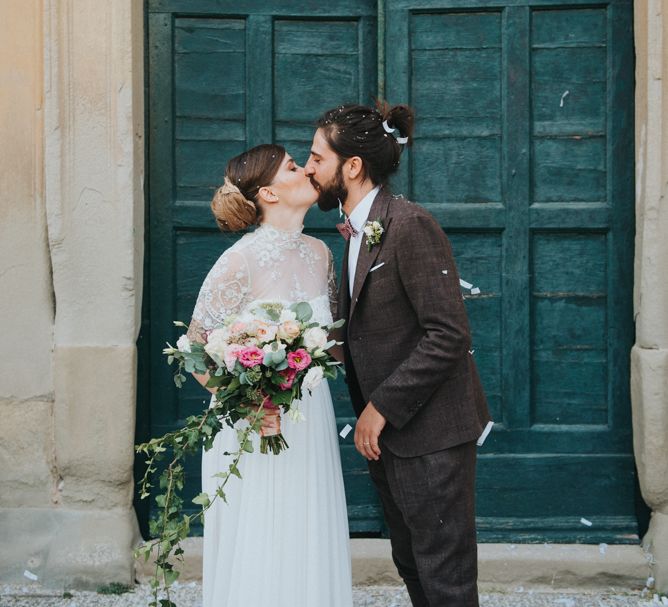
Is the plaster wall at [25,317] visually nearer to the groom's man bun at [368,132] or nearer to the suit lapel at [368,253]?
the groom's man bun at [368,132]

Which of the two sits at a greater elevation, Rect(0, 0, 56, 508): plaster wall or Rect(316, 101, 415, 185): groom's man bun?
Rect(316, 101, 415, 185): groom's man bun

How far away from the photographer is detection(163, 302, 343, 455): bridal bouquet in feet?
9.85

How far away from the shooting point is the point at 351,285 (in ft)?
11.2

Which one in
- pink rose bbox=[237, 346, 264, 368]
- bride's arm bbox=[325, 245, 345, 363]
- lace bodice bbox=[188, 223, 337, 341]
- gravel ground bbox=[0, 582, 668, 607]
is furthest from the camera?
gravel ground bbox=[0, 582, 668, 607]

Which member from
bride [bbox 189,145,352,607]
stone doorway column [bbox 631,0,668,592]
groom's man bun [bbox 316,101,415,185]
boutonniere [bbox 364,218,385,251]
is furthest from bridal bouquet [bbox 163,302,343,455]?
stone doorway column [bbox 631,0,668,592]

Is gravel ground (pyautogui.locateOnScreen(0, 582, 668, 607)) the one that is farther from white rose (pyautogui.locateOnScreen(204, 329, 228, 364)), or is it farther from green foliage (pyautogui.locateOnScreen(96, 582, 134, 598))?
white rose (pyautogui.locateOnScreen(204, 329, 228, 364))

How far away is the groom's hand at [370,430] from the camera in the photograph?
3.17m

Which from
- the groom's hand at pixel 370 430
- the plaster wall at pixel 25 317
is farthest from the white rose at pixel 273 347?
the plaster wall at pixel 25 317

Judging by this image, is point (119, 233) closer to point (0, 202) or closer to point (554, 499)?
point (0, 202)

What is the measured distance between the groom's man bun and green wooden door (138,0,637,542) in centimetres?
127

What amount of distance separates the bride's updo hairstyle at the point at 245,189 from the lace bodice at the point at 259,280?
7 centimetres

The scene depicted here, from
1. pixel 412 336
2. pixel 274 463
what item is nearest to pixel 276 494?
pixel 274 463

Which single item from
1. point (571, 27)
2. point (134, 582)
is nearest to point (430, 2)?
point (571, 27)

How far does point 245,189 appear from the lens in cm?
345
